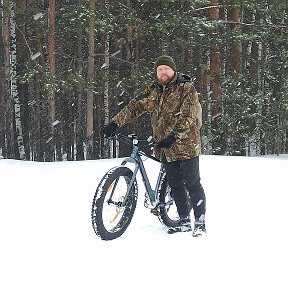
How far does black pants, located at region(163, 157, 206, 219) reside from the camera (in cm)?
496

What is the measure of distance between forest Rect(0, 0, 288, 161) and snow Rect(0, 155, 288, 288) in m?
9.51

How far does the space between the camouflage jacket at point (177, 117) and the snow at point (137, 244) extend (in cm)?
88

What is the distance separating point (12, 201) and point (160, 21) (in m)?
11.2

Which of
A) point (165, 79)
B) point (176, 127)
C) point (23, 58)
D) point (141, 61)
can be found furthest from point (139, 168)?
point (23, 58)

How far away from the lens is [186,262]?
4.14 metres

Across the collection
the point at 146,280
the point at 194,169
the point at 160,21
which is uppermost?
the point at 160,21

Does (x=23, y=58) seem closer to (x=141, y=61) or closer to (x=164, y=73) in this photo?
(x=141, y=61)

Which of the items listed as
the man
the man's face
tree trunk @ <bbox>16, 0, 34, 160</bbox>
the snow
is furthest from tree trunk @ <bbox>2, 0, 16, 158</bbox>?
the man's face

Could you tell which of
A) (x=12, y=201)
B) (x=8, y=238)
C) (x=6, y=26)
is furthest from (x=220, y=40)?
(x=8, y=238)

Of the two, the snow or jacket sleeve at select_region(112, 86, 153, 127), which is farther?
jacket sleeve at select_region(112, 86, 153, 127)

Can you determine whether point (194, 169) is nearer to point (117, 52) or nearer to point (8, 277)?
point (8, 277)

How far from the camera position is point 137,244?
467cm

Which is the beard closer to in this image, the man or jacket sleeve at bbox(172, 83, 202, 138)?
the man

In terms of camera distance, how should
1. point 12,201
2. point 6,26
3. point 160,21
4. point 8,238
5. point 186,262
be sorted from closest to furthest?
point 186,262, point 8,238, point 12,201, point 160,21, point 6,26
